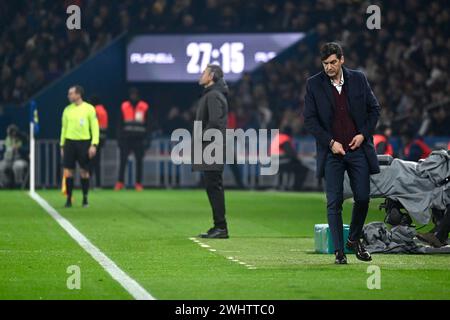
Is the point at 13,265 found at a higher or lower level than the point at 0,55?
lower

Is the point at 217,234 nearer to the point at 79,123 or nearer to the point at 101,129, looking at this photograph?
the point at 79,123

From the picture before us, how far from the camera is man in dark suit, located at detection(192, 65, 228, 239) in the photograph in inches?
679

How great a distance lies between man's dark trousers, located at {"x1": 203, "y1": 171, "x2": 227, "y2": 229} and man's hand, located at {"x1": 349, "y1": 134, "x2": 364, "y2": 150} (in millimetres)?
4151

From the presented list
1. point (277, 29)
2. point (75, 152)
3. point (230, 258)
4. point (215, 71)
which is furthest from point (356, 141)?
point (277, 29)

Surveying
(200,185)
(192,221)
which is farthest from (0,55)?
(192,221)

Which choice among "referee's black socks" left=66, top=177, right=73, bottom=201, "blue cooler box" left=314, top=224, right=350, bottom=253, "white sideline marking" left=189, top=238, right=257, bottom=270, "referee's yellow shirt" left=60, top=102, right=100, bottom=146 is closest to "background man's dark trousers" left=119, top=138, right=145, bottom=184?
"referee's black socks" left=66, top=177, right=73, bottom=201

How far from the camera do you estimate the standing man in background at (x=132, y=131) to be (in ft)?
105

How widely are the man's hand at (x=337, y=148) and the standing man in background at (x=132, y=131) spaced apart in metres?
18.9

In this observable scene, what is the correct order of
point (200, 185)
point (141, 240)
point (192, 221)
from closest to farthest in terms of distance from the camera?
1. point (141, 240)
2. point (192, 221)
3. point (200, 185)

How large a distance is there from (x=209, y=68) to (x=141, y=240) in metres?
2.50

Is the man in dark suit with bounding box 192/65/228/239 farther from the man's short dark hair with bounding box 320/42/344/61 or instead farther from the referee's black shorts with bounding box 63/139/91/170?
the referee's black shorts with bounding box 63/139/91/170

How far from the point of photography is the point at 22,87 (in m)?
36.9

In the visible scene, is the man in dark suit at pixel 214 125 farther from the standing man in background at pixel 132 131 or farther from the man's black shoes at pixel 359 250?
the standing man in background at pixel 132 131

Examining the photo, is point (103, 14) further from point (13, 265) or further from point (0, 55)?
point (13, 265)
